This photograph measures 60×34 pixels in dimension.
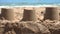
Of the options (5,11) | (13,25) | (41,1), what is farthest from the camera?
(5,11)

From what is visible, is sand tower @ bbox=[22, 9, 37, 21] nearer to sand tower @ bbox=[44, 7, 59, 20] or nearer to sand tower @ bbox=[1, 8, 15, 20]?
sand tower @ bbox=[44, 7, 59, 20]

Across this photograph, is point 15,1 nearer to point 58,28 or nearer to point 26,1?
point 26,1

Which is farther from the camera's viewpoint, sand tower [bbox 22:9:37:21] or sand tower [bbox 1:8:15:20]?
sand tower [bbox 1:8:15:20]

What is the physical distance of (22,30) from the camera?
479 cm

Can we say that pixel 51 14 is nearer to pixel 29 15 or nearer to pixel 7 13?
pixel 29 15

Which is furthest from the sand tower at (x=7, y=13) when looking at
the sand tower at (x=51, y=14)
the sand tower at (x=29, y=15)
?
the sand tower at (x=51, y=14)

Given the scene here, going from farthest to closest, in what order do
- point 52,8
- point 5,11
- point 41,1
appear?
point 5,11
point 52,8
point 41,1

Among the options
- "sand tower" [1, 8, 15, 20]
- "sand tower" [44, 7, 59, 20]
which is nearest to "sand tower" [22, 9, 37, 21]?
"sand tower" [44, 7, 59, 20]

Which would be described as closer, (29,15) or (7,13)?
(29,15)

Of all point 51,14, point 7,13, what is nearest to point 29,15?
point 51,14

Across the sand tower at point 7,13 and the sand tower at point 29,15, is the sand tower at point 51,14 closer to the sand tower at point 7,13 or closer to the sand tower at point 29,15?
the sand tower at point 29,15

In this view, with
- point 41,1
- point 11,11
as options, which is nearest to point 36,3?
point 41,1

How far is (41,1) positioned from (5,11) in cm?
156

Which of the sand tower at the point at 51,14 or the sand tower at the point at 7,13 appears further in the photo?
the sand tower at the point at 7,13
